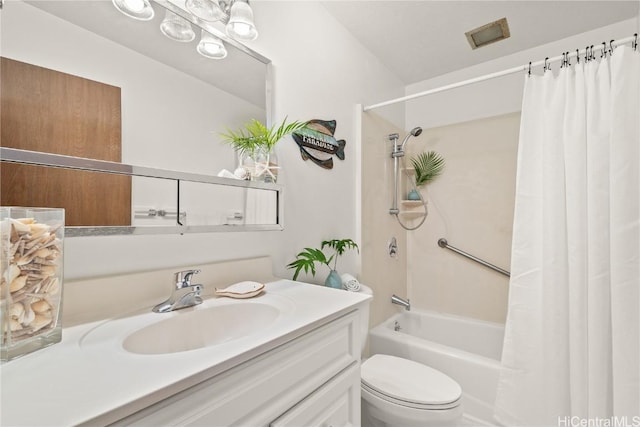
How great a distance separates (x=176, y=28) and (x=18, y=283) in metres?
0.84

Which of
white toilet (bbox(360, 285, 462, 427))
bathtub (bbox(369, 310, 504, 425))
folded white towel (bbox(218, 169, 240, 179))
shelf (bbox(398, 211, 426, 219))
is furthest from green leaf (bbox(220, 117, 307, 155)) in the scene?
shelf (bbox(398, 211, 426, 219))

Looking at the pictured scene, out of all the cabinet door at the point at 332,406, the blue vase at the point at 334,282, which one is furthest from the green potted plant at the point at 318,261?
the cabinet door at the point at 332,406

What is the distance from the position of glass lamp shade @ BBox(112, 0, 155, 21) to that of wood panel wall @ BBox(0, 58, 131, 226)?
24 cm

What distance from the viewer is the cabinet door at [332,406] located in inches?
25.9

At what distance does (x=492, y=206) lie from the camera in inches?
80.9

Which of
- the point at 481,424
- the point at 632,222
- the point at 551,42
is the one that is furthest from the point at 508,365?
the point at 551,42

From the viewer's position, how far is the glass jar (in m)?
0.49

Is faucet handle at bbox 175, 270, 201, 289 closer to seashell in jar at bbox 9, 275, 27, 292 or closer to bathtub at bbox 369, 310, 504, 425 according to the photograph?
seashell in jar at bbox 9, 275, 27, 292

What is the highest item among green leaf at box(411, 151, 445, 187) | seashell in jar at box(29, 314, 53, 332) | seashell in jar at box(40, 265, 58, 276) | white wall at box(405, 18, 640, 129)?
white wall at box(405, 18, 640, 129)

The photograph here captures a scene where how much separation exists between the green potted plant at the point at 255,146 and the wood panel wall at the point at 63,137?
0.37 m

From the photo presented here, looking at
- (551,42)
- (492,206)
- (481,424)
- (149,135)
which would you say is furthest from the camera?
(492,206)

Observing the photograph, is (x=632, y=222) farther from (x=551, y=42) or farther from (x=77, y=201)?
(x=77, y=201)

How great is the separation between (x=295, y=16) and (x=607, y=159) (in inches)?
58.0

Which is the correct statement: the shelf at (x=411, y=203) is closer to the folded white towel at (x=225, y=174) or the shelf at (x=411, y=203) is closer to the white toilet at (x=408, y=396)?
the white toilet at (x=408, y=396)
